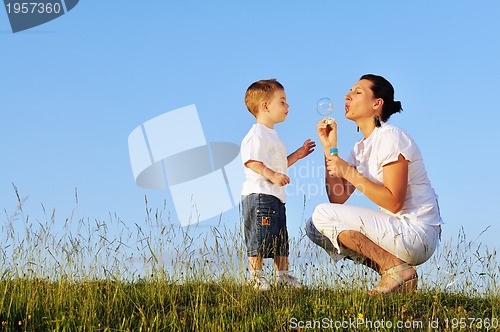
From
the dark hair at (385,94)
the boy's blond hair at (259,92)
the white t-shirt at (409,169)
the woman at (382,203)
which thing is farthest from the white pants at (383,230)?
the boy's blond hair at (259,92)

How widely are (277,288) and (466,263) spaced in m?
2.05

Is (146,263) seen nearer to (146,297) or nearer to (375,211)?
(146,297)

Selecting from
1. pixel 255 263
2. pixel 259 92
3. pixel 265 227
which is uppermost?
pixel 259 92

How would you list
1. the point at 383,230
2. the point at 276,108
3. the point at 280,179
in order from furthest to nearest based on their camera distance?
the point at 276,108 < the point at 280,179 < the point at 383,230

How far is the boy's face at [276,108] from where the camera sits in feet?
22.6

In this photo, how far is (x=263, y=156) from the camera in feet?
21.7

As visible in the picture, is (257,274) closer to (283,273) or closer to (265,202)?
(283,273)

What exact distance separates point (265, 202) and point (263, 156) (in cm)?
47

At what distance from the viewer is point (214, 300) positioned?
6.23 meters

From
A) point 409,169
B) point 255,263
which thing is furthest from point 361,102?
point 255,263

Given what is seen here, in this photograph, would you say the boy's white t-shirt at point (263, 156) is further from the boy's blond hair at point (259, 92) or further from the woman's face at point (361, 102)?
the woman's face at point (361, 102)

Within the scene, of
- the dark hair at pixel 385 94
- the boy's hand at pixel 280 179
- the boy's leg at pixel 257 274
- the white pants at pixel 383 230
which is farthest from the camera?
the dark hair at pixel 385 94

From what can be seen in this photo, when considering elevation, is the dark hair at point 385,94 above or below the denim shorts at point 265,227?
above

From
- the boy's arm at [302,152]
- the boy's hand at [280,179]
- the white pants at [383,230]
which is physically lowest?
the white pants at [383,230]
